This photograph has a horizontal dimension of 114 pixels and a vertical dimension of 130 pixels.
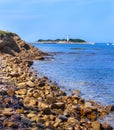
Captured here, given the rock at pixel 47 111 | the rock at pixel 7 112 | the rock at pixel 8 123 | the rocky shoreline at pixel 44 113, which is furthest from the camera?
the rock at pixel 47 111

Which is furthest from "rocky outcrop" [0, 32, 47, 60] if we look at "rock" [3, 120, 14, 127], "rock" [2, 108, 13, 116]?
"rock" [3, 120, 14, 127]

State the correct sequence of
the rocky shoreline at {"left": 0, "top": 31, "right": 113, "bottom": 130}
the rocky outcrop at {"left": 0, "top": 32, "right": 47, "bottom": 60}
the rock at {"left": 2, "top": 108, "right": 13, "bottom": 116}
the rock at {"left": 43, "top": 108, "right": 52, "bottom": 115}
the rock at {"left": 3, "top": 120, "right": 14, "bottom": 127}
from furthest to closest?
1. the rocky outcrop at {"left": 0, "top": 32, "right": 47, "bottom": 60}
2. the rock at {"left": 43, "top": 108, "right": 52, "bottom": 115}
3. the rock at {"left": 2, "top": 108, "right": 13, "bottom": 116}
4. the rocky shoreline at {"left": 0, "top": 31, "right": 113, "bottom": 130}
5. the rock at {"left": 3, "top": 120, "right": 14, "bottom": 127}

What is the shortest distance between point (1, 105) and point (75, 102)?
624cm

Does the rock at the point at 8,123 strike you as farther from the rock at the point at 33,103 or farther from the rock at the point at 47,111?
the rock at the point at 33,103

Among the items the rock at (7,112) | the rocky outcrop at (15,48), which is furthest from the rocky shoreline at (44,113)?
the rocky outcrop at (15,48)

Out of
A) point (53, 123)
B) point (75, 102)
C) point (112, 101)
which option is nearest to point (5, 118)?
point (53, 123)

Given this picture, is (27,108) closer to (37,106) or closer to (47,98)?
(37,106)

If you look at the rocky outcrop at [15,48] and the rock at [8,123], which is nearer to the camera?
the rock at [8,123]

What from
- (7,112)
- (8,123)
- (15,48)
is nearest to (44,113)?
(7,112)

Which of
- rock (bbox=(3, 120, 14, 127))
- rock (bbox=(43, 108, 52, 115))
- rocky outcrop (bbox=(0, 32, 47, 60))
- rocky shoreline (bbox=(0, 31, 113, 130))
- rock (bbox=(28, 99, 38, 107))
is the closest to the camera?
rock (bbox=(3, 120, 14, 127))

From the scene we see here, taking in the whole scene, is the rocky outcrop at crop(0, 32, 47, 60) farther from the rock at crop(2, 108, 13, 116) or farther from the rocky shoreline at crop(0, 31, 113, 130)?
the rock at crop(2, 108, 13, 116)

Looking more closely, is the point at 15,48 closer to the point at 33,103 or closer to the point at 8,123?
the point at 33,103

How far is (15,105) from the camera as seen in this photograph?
15.9 m

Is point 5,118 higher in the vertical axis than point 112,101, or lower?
higher
